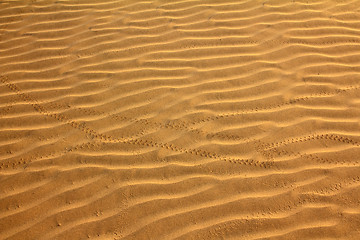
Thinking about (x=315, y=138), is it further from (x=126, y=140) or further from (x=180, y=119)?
(x=126, y=140)

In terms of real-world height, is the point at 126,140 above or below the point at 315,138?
above

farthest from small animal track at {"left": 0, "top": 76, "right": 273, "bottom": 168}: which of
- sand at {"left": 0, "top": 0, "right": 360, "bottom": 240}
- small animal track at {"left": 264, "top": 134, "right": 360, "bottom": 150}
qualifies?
small animal track at {"left": 264, "top": 134, "right": 360, "bottom": 150}

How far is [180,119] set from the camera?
9.21 ft

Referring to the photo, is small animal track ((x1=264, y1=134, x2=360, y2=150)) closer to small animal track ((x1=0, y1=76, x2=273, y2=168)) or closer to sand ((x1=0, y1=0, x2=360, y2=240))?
sand ((x1=0, y1=0, x2=360, y2=240))

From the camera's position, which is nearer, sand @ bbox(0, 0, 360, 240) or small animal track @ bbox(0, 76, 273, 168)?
sand @ bbox(0, 0, 360, 240)

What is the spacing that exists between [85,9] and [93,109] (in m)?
1.80

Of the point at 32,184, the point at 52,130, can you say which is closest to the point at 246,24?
the point at 52,130

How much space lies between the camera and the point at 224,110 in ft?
9.36

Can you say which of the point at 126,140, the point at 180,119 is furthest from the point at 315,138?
the point at 126,140

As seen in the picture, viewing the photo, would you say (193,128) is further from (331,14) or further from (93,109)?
(331,14)

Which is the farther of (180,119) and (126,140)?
(180,119)

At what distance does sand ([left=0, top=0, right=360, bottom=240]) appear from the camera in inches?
89.4

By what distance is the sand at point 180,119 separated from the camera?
7.45ft

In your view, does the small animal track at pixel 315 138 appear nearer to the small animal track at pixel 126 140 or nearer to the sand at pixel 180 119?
the sand at pixel 180 119
